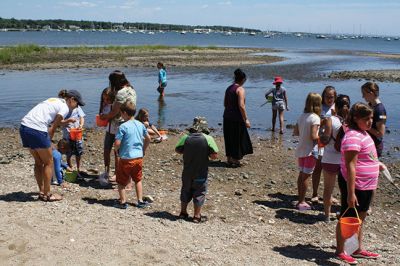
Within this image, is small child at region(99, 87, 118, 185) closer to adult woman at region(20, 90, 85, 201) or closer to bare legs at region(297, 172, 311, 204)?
adult woman at region(20, 90, 85, 201)

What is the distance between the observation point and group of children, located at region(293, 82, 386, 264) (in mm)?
5703

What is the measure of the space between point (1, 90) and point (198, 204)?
19.3 meters

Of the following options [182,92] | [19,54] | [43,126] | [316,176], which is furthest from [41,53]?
[316,176]

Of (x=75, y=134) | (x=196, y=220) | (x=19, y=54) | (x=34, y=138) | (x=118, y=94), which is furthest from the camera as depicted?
(x=19, y=54)

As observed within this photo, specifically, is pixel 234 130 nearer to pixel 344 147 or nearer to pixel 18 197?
pixel 18 197

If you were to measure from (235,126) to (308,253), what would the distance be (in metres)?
4.53

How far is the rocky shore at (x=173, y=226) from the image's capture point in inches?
233

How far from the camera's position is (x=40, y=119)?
23.2ft

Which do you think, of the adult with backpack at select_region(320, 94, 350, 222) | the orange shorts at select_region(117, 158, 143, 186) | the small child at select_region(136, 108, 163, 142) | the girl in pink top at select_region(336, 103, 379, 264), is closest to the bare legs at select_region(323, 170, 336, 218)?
the adult with backpack at select_region(320, 94, 350, 222)

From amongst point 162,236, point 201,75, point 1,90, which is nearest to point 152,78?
point 201,75

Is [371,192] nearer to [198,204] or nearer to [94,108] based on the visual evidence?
[198,204]

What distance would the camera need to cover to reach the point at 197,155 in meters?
6.94

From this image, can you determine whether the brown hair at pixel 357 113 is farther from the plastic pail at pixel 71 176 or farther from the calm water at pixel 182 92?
the calm water at pixel 182 92

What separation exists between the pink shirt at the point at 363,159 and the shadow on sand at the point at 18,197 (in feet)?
15.7
